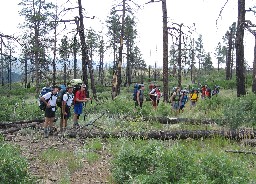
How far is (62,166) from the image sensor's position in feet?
22.9

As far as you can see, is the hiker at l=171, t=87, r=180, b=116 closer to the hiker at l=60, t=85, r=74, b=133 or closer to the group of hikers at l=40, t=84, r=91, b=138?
the group of hikers at l=40, t=84, r=91, b=138

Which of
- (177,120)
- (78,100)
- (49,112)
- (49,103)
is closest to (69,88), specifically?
(78,100)

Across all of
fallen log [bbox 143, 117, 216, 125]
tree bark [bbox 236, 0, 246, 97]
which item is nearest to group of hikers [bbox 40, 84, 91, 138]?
fallen log [bbox 143, 117, 216, 125]

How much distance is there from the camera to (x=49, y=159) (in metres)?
7.39

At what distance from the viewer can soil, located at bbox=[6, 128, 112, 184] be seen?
20.6ft

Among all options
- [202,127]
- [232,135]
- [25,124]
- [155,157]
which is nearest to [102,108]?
[25,124]

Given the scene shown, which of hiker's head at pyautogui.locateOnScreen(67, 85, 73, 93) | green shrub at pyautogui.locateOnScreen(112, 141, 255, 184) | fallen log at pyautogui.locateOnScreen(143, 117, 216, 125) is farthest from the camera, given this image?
fallen log at pyautogui.locateOnScreen(143, 117, 216, 125)

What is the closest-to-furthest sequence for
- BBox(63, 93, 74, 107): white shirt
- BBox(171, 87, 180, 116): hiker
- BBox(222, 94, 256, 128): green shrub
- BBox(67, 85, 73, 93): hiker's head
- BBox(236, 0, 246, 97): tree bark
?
BBox(222, 94, 256, 128): green shrub → BBox(63, 93, 74, 107): white shirt → BBox(67, 85, 73, 93): hiker's head → BBox(236, 0, 246, 97): tree bark → BBox(171, 87, 180, 116): hiker

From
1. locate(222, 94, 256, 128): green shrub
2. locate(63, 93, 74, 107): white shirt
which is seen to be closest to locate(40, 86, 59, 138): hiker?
locate(63, 93, 74, 107): white shirt

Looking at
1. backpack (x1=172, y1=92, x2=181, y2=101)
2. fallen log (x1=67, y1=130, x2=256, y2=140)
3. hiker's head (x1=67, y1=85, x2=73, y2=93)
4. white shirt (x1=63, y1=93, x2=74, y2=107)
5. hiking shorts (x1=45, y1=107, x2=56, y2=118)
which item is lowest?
fallen log (x1=67, y1=130, x2=256, y2=140)

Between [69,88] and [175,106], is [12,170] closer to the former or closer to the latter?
[69,88]

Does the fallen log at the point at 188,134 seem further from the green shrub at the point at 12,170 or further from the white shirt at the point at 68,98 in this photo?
the green shrub at the point at 12,170

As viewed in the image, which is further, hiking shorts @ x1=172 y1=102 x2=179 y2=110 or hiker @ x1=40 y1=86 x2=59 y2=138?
hiking shorts @ x1=172 y1=102 x2=179 y2=110

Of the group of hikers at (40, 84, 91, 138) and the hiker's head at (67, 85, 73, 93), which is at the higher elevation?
the hiker's head at (67, 85, 73, 93)
